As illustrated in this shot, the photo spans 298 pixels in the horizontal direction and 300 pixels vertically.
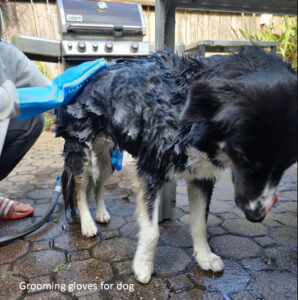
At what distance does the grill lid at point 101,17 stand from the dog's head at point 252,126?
2.88 meters

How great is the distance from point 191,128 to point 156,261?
0.93m

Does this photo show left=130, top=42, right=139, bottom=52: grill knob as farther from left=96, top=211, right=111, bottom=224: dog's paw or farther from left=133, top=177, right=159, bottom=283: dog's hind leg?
left=133, top=177, right=159, bottom=283: dog's hind leg

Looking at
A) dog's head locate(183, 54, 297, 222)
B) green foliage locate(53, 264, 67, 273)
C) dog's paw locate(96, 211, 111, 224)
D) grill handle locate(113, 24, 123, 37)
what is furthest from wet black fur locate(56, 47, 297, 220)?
grill handle locate(113, 24, 123, 37)

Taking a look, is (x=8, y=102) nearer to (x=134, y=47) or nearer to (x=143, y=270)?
(x=143, y=270)

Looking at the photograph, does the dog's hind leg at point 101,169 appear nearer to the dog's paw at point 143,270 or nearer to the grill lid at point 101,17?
the dog's paw at point 143,270

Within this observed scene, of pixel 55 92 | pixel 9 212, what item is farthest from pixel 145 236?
pixel 9 212

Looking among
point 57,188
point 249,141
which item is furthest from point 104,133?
point 249,141

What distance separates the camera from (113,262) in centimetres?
174

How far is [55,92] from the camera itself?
1.69 meters

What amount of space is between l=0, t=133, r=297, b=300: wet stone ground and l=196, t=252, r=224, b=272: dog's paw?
35mm

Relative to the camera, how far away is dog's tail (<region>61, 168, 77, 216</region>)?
2139mm

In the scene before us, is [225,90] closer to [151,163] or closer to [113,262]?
[151,163]

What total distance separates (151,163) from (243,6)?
2.81ft

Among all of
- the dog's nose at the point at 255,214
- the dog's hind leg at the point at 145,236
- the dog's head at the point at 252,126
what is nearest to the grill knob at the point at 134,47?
the dog's hind leg at the point at 145,236
